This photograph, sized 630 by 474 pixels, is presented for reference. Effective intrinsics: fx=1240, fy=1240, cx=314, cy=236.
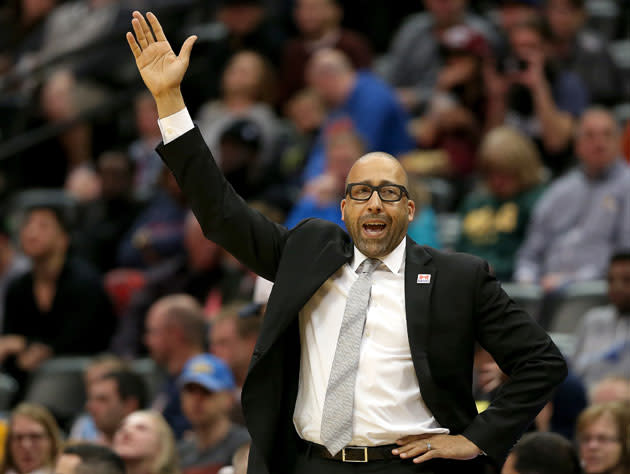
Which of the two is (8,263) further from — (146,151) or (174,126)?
(174,126)

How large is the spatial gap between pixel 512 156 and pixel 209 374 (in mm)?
2501

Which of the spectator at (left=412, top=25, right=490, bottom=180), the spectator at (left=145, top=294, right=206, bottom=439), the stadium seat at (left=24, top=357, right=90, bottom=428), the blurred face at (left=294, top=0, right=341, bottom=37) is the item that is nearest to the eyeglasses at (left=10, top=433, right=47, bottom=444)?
the spectator at (left=145, top=294, right=206, bottom=439)

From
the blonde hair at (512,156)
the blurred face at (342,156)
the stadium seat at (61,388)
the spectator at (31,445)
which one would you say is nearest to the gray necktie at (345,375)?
the spectator at (31,445)

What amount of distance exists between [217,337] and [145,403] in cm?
58

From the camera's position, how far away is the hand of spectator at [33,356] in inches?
328

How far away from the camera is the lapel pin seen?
12.3 ft

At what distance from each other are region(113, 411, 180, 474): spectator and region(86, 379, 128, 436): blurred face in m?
0.75

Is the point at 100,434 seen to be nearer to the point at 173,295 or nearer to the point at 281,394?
the point at 173,295

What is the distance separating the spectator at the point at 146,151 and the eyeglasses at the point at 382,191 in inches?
257

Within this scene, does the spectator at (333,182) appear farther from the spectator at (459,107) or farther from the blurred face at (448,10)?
the blurred face at (448,10)

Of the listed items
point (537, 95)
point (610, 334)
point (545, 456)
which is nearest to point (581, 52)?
point (537, 95)

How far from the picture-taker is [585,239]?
7750 millimetres

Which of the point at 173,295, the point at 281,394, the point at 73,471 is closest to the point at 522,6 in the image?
the point at 173,295

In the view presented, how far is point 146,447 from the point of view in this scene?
6238mm
